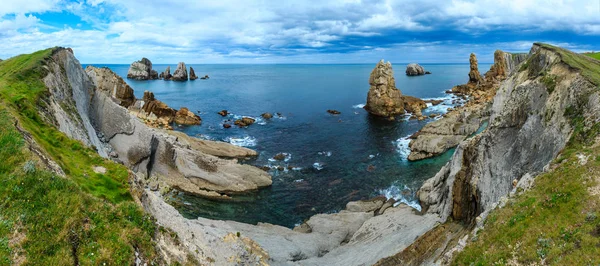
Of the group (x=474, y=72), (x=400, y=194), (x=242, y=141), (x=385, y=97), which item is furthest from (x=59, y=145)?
A: (x=474, y=72)

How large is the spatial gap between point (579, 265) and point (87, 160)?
25890 mm

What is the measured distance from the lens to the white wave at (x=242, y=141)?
213ft

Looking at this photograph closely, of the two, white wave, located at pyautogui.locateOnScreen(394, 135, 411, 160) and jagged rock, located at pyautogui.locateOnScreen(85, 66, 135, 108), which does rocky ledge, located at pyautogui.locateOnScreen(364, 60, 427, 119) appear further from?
jagged rock, located at pyautogui.locateOnScreen(85, 66, 135, 108)

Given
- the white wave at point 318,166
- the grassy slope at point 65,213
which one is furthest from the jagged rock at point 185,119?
the grassy slope at point 65,213

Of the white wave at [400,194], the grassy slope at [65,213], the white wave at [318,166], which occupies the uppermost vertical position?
the grassy slope at [65,213]

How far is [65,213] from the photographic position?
14.0 meters

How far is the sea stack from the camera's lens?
8988cm

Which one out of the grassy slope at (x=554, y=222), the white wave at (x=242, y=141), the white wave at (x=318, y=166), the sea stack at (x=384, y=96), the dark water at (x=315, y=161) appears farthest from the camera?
the sea stack at (x=384, y=96)

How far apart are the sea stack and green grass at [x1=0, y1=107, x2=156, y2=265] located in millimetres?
79708

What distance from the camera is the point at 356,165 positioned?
177 ft

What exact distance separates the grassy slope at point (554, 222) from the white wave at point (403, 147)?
122 ft

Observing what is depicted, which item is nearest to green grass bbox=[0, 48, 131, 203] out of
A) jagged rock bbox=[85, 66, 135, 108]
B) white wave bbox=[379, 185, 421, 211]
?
white wave bbox=[379, 185, 421, 211]

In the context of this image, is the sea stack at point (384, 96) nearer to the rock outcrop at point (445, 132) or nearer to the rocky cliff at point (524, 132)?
the rock outcrop at point (445, 132)

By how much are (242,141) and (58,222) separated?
2114 inches
